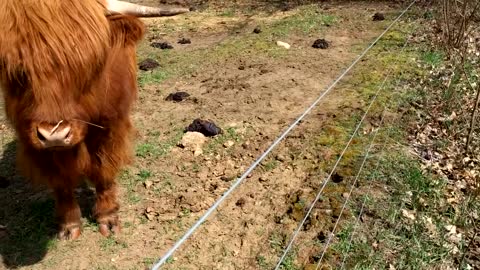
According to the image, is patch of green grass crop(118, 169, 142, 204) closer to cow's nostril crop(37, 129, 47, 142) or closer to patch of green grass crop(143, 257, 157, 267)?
patch of green grass crop(143, 257, 157, 267)

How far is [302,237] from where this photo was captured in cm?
310

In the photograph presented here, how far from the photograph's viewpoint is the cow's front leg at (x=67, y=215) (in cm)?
331

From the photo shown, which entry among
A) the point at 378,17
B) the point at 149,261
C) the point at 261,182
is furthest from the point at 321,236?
the point at 378,17

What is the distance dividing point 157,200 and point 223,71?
260 centimetres

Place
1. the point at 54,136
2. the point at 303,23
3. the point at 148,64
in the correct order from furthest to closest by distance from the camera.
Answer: the point at 303,23 < the point at 148,64 < the point at 54,136

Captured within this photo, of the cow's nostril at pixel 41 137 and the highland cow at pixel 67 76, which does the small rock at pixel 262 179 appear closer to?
the highland cow at pixel 67 76

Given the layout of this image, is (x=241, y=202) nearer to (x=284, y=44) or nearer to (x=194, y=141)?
(x=194, y=141)

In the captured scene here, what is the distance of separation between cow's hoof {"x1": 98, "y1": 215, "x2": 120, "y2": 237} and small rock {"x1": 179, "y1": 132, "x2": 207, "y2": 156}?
3.36 feet

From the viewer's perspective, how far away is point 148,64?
6152mm

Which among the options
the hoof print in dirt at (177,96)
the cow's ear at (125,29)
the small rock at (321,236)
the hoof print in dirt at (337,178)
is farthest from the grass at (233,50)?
the small rock at (321,236)

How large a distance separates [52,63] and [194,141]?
2046 millimetres

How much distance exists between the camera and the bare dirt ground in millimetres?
3160


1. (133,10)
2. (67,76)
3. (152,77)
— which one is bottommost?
(152,77)

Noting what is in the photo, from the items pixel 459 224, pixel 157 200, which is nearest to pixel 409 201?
pixel 459 224
